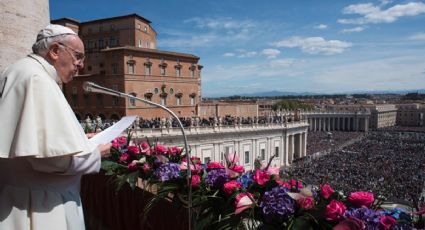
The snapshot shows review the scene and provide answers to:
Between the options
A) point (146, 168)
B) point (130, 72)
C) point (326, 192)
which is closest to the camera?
point (326, 192)

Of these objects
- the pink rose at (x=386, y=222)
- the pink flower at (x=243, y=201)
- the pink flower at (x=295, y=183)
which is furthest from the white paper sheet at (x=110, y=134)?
the pink rose at (x=386, y=222)

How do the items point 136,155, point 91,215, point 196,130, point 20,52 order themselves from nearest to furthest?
point 136,155 < point 91,215 < point 20,52 < point 196,130

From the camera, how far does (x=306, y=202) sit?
2.74 m

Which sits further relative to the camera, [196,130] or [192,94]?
[192,94]

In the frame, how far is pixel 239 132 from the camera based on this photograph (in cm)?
3616

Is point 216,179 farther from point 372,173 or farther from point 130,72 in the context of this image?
point 372,173

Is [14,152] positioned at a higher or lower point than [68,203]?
higher

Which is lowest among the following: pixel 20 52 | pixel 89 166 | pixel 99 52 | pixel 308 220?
pixel 308 220

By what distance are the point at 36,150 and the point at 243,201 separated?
5.38 ft

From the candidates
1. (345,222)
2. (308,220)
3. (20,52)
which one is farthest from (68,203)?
(20,52)

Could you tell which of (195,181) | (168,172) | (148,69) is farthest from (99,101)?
(195,181)

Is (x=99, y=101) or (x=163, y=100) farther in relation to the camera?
(x=163, y=100)

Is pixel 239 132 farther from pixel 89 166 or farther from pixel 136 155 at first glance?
pixel 89 166

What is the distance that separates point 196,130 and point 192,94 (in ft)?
35.2
